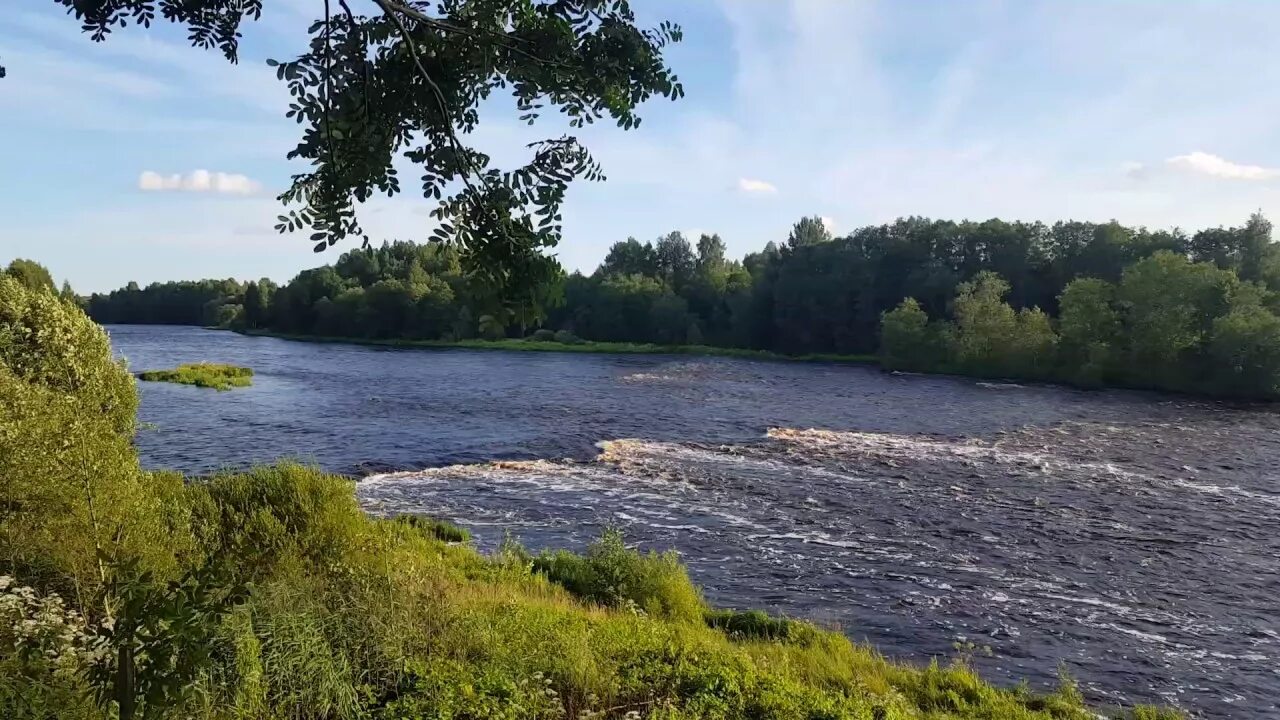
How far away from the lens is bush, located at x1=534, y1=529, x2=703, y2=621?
14.1 m

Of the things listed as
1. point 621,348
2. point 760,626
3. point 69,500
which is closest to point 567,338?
point 621,348

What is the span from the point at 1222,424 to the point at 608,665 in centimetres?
4400

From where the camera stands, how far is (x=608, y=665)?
905 centimetres

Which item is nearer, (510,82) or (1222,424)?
(510,82)

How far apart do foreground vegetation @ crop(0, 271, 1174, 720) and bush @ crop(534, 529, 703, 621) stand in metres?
0.04

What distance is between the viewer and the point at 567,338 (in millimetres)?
96938

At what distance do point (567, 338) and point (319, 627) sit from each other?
89.4 m

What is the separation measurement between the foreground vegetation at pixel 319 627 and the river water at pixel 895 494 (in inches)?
100

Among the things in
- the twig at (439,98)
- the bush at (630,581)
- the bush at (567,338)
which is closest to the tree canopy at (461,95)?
the twig at (439,98)

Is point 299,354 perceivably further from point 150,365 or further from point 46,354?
point 46,354

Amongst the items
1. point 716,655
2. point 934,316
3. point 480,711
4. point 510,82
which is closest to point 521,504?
point 716,655

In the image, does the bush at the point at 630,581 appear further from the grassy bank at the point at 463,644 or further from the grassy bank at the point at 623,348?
the grassy bank at the point at 623,348

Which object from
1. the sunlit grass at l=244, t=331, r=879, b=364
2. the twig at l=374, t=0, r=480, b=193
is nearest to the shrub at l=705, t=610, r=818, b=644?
the twig at l=374, t=0, r=480, b=193

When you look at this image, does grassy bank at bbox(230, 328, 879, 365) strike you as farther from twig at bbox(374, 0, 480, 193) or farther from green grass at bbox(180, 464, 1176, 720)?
twig at bbox(374, 0, 480, 193)
